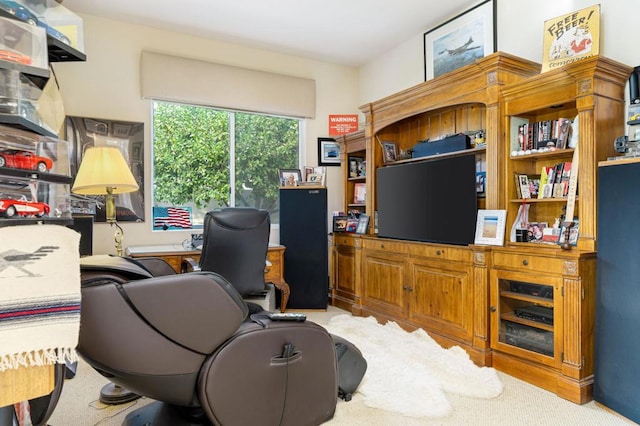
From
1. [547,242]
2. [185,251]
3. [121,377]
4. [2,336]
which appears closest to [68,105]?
[185,251]

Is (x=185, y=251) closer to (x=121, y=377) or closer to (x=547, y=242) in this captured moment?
(x=121, y=377)

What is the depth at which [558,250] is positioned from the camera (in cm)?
240

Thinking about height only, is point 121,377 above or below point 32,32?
below

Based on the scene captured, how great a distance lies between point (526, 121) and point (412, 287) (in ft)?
5.30

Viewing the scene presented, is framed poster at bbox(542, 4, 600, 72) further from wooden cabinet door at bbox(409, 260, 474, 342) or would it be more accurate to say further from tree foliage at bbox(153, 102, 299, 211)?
tree foliage at bbox(153, 102, 299, 211)

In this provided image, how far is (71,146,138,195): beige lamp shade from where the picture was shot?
2668 mm

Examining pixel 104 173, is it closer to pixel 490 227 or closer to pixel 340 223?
pixel 340 223

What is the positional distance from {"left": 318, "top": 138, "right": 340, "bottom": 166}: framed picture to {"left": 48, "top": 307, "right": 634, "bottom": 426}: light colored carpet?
3.12 m

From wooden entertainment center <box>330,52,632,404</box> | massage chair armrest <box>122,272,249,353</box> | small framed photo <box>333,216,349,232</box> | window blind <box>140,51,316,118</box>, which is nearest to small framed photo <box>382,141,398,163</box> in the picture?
wooden entertainment center <box>330,52,632,404</box>

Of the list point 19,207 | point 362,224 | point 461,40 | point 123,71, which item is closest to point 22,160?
point 19,207

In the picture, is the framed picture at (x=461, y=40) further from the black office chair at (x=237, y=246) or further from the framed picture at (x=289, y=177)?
the black office chair at (x=237, y=246)

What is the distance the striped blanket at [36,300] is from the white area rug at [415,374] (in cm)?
175

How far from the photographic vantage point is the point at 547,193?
269cm

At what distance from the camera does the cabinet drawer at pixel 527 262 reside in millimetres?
2418
